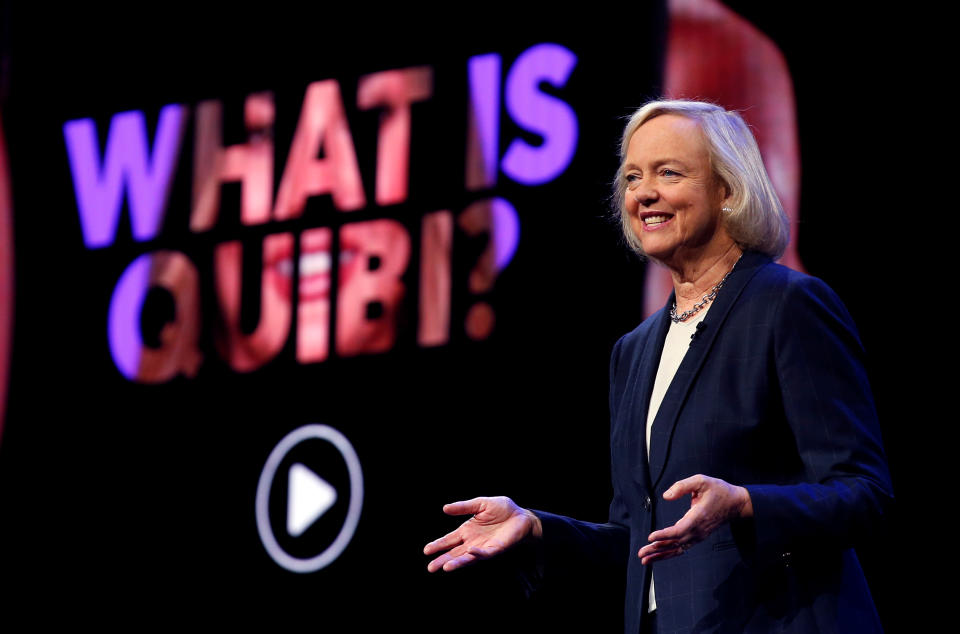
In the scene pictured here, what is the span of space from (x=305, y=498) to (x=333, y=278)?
800mm

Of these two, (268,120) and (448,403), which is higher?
(268,120)

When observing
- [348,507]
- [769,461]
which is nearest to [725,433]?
[769,461]

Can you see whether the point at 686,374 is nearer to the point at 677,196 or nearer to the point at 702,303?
the point at 702,303

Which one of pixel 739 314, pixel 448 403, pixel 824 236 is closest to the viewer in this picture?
pixel 739 314

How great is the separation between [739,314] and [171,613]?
10.6ft

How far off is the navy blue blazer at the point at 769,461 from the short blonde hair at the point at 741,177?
0.15 ft

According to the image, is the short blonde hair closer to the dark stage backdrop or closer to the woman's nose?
the woman's nose

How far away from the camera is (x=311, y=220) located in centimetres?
438

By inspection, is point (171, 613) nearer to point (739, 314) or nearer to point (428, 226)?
point (428, 226)

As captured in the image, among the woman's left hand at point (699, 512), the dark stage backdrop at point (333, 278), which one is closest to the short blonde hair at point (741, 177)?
the woman's left hand at point (699, 512)

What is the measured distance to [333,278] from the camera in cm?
433

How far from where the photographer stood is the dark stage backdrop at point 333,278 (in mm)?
3605

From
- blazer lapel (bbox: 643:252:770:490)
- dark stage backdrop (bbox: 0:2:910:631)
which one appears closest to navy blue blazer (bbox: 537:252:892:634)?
blazer lapel (bbox: 643:252:770:490)

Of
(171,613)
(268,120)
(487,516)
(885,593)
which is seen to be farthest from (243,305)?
(487,516)
